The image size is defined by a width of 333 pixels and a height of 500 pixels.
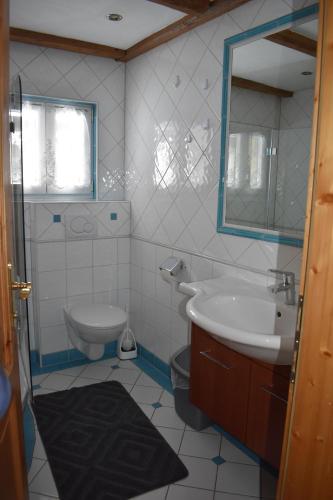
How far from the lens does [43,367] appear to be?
304 centimetres

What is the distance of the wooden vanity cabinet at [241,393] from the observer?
1.62 m

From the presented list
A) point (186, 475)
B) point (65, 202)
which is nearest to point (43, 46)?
point (65, 202)

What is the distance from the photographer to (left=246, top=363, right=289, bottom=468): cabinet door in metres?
1.60

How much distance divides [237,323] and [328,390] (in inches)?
35.9

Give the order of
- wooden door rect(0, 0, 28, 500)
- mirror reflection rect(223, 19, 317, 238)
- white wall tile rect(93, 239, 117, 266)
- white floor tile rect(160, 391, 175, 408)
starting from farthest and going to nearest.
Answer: white wall tile rect(93, 239, 117, 266) → white floor tile rect(160, 391, 175, 408) → mirror reflection rect(223, 19, 317, 238) → wooden door rect(0, 0, 28, 500)

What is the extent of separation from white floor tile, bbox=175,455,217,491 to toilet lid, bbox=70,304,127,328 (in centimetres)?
100

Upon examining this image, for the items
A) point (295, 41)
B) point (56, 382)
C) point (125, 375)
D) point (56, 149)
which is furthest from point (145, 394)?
point (295, 41)

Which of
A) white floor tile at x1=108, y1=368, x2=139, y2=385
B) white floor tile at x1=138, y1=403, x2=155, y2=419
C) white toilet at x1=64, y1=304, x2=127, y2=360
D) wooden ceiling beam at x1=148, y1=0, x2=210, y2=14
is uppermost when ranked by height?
wooden ceiling beam at x1=148, y1=0, x2=210, y2=14

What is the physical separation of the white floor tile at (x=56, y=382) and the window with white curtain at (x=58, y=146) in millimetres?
1362

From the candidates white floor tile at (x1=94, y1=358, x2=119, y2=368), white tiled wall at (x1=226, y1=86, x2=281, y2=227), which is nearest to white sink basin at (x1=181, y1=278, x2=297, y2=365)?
white tiled wall at (x1=226, y1=86, x2=281, y2=227)

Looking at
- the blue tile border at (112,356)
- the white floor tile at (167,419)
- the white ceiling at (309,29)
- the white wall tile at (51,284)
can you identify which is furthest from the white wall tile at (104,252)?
the white ceiling at (309,29)

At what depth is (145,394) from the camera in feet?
8.96

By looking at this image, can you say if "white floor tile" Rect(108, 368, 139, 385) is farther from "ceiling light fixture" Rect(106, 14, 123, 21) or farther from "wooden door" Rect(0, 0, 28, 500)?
"ceiling light fixture" Rect(106, 14, 123, 21)

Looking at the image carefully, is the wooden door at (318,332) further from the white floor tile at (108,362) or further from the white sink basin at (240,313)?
the white floor tile at (108,362)
